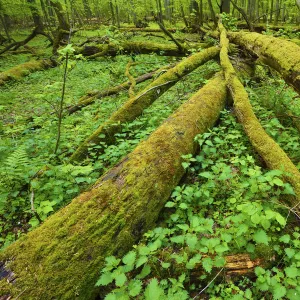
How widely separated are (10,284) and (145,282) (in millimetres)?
1134

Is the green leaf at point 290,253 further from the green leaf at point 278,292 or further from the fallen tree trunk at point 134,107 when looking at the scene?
the fallen tree trunk at point 134,107

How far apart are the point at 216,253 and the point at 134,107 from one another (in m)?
→ 3.07

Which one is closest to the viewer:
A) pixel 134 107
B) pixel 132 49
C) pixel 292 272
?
pixel 292 272

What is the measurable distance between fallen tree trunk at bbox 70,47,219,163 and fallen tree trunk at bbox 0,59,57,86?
779 centimetres

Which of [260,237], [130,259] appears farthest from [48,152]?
[260,237]

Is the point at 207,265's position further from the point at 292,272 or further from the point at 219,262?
the point at 292,272

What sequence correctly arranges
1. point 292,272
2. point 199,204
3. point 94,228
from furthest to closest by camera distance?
point 199,204
point 94,228
point 292,272

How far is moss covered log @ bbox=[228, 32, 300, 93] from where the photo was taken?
358cm

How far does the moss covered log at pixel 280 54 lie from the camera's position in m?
3.58

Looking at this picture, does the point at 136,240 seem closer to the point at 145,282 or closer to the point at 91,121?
the point at 145,282

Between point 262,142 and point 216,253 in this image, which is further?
point 262,142

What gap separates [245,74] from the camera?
19.8 ft

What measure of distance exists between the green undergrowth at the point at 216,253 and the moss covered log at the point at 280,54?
1.87m

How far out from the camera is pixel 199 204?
9.41ft
